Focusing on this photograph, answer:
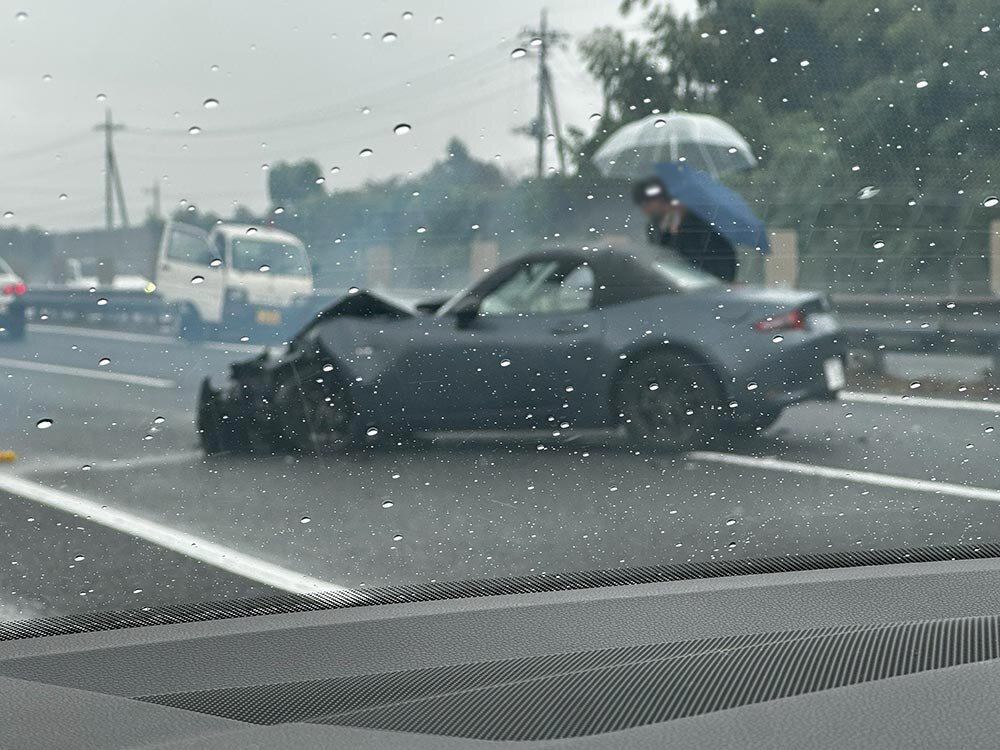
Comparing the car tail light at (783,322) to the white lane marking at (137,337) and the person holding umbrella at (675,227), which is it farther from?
the white lane marking at (137,337)

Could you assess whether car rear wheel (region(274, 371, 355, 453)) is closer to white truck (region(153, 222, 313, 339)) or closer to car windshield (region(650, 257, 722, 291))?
white truck (region(153, 222, 313, 339))

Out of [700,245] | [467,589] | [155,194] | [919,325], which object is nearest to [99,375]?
[155,194]

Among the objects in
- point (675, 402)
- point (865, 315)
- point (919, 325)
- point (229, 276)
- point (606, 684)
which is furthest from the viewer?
point (919, 325)

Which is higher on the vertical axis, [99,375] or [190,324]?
[190,324]

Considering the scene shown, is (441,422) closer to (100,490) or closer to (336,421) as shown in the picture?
(336,421)

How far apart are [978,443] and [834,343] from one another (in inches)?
27.3

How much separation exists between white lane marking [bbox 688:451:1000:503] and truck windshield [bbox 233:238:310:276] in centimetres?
131

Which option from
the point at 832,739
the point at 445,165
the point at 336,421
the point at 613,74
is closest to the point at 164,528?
the point at 336,421

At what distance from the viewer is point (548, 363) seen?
3.72m

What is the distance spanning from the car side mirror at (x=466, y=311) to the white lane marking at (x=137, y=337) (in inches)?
21.5

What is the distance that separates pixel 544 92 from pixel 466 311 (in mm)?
649

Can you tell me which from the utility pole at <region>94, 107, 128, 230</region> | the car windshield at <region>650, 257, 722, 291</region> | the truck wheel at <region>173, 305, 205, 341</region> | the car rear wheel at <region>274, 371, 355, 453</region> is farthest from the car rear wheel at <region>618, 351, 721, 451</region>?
the utility pole at <region>94, 107, 128, 230</region>

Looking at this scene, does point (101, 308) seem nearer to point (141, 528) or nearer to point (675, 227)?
point (141, 528)

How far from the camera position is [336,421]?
3.59 meters
